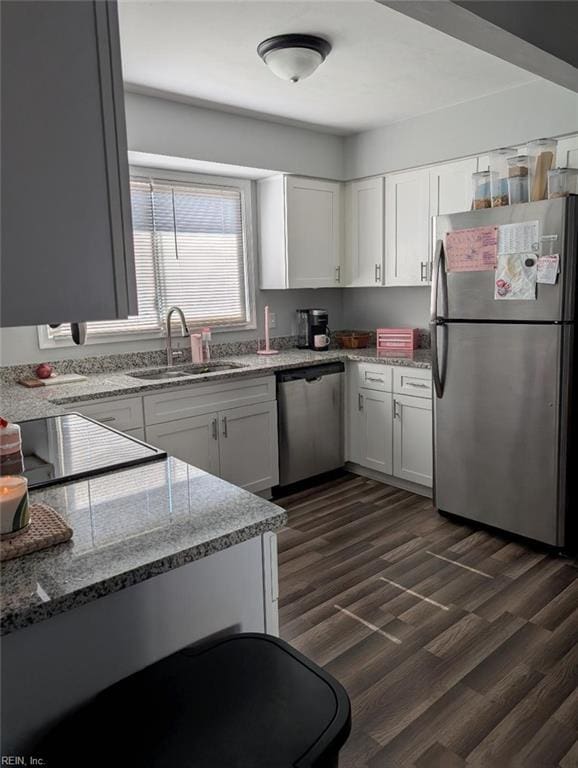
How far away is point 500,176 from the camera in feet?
9.80

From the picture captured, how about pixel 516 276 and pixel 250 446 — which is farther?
pixel 250 446

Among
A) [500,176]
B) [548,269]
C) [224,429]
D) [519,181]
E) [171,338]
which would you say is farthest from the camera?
[171,338]

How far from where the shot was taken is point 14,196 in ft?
2.49

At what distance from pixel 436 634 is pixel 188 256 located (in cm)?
279

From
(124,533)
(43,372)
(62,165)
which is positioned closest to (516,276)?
(124,533)

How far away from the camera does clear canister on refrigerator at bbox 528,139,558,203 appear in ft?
9.09

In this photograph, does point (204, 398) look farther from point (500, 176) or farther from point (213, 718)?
point (213, 718)

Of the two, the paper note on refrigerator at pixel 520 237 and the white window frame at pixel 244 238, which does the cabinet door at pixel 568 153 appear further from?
the white window frame at pixel 244 238

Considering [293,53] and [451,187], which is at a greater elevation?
[293,53]

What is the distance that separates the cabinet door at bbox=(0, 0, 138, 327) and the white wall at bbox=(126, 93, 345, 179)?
8.06ft

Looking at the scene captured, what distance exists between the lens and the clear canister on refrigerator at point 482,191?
2.97m

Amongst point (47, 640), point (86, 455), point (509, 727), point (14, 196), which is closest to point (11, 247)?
point (14, 196)

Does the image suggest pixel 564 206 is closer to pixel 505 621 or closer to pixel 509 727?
pixel 505 621

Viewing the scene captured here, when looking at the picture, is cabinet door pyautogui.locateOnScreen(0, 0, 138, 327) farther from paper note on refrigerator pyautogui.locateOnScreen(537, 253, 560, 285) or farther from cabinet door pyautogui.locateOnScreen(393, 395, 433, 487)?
cabinet door pyautogui.locateOnScreen(393, 395, 433, 487)
